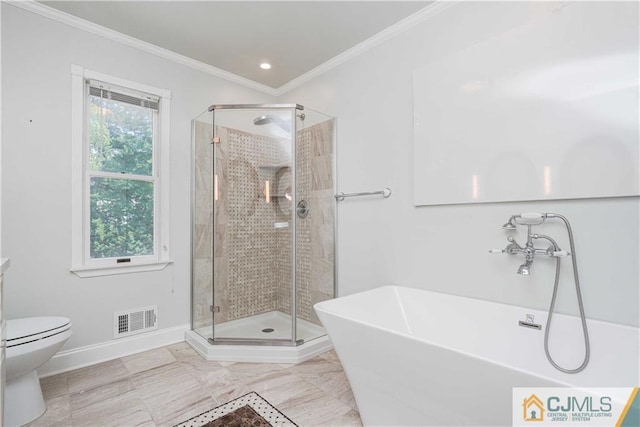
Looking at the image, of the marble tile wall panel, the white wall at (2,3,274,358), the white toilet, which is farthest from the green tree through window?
the white toilet

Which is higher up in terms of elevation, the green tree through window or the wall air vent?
the green tree through window

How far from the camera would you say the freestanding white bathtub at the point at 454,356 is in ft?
3.70

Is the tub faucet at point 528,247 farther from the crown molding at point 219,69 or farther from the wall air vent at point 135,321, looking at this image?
the wall air vent at point 135,321

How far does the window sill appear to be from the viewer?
2.39 m

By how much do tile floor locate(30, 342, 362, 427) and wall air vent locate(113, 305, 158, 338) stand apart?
198mm

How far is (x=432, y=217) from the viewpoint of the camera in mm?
2225

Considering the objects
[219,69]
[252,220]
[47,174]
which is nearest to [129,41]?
[219,69]

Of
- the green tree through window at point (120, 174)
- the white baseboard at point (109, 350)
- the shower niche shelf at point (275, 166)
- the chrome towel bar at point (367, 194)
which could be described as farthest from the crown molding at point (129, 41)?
the white baseboard at point (109, 350)

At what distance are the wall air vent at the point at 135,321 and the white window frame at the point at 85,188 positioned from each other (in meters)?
0.33

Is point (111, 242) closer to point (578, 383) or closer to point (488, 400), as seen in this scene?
point (488, 400)

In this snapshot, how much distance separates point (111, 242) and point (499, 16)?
123 inches

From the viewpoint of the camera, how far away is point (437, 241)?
86.6 inches

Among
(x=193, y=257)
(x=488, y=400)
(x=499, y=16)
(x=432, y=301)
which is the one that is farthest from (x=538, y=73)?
(x=193, y=257)

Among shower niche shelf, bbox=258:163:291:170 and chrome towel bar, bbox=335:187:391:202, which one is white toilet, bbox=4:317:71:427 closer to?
shower niche shelf, bbox=258:163:291:170
